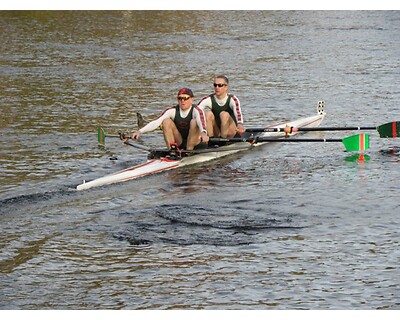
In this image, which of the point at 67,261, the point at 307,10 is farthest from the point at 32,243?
the point at 307,10

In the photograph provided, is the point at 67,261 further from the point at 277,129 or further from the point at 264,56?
the point at 264,56

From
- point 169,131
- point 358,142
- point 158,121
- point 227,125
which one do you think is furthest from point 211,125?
point 358,142

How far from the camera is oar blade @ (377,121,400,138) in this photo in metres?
20.7

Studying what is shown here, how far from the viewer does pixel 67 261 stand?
13227 mm

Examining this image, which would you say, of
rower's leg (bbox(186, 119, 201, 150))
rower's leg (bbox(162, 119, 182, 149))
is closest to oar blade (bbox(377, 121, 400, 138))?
rower's leg (bbox(186, 119, 201, 150))

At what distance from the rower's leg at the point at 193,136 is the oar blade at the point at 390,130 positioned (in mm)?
4012

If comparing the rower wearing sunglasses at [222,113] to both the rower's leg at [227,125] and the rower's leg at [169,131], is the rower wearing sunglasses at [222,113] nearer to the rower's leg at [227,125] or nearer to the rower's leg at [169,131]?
the rower's leg at [227,125]

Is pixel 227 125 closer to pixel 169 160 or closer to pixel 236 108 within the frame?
pixel 236 108

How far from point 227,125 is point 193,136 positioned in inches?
43.4

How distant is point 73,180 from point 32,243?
13.5 feet

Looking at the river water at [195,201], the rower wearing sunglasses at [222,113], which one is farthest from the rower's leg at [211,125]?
the river water at [195,201]

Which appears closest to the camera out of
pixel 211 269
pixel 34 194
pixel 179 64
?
pixel 211 269

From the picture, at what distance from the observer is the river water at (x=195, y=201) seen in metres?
12.2

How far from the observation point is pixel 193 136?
19.0 metres
